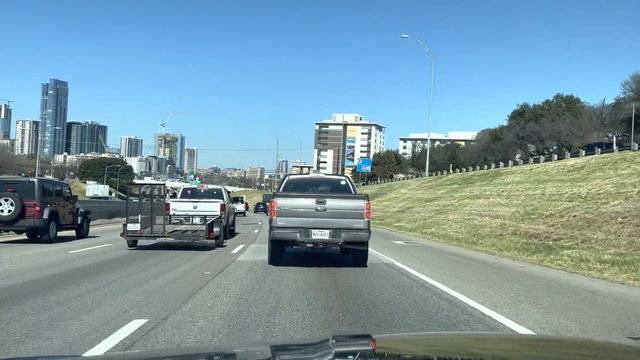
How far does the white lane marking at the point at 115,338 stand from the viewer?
243 inches

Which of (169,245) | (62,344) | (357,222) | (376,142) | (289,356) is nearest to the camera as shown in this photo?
(289,356)

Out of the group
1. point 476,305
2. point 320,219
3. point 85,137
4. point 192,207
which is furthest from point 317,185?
point 85,137

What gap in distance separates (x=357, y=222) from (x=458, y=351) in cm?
943

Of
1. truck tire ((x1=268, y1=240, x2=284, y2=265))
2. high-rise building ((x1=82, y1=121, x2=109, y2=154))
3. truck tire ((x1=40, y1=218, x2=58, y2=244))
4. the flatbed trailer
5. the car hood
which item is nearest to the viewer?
the car hood

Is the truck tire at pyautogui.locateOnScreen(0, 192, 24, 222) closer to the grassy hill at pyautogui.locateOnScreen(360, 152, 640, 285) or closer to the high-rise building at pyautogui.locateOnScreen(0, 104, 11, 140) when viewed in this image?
the grassy hill at pyautogui.locateOnScreen(360, 152, 640, 285)

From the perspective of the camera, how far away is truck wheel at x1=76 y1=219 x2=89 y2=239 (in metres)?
24.0

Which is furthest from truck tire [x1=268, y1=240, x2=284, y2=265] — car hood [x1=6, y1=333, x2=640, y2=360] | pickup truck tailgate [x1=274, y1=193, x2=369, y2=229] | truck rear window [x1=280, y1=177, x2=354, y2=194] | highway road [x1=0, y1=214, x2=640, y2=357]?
car hood [x1=6, y1=333, x2=640, y2=360]

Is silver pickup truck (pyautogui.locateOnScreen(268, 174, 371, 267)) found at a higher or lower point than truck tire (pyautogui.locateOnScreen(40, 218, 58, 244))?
higher

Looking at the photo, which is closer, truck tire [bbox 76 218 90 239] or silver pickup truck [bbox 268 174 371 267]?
silver pickup truck [bbox 268 174 371 267]

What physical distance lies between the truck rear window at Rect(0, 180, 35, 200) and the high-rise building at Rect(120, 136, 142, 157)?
4633 inches

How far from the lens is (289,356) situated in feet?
13.4

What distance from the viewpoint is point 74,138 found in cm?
9944

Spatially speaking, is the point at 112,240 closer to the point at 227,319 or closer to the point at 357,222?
the point at 357,222

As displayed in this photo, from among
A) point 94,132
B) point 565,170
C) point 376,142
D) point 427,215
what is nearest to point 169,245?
point 427,215
